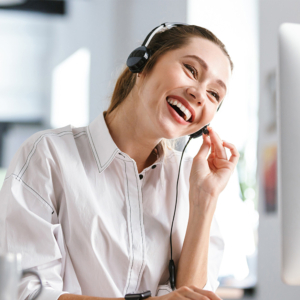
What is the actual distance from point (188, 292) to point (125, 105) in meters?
0.63

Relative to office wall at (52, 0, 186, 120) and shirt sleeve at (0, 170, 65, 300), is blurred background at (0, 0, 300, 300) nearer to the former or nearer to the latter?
office wall at (52, 0, 186, 120)

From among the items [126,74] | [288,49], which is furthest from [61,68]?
[288,49]

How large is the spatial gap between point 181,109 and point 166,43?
0.22 metres

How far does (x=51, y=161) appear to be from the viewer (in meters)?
0.99

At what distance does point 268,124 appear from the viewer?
262cm

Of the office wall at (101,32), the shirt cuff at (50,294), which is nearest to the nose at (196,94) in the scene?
the shirt cuff at (50,294)

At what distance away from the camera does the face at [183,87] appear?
3.35 ft

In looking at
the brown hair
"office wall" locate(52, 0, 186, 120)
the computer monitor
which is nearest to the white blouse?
the brown hair

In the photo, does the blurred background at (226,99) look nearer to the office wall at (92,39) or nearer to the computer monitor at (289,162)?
the office wall at (92,39)

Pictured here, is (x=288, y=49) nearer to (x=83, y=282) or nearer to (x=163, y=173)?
(x=163, y=173)

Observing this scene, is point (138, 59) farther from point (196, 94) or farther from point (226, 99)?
point (226, 99)

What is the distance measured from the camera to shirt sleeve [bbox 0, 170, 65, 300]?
2.84ft

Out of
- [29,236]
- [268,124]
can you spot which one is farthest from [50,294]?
[268,124]

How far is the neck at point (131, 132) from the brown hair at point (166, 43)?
5 cm
